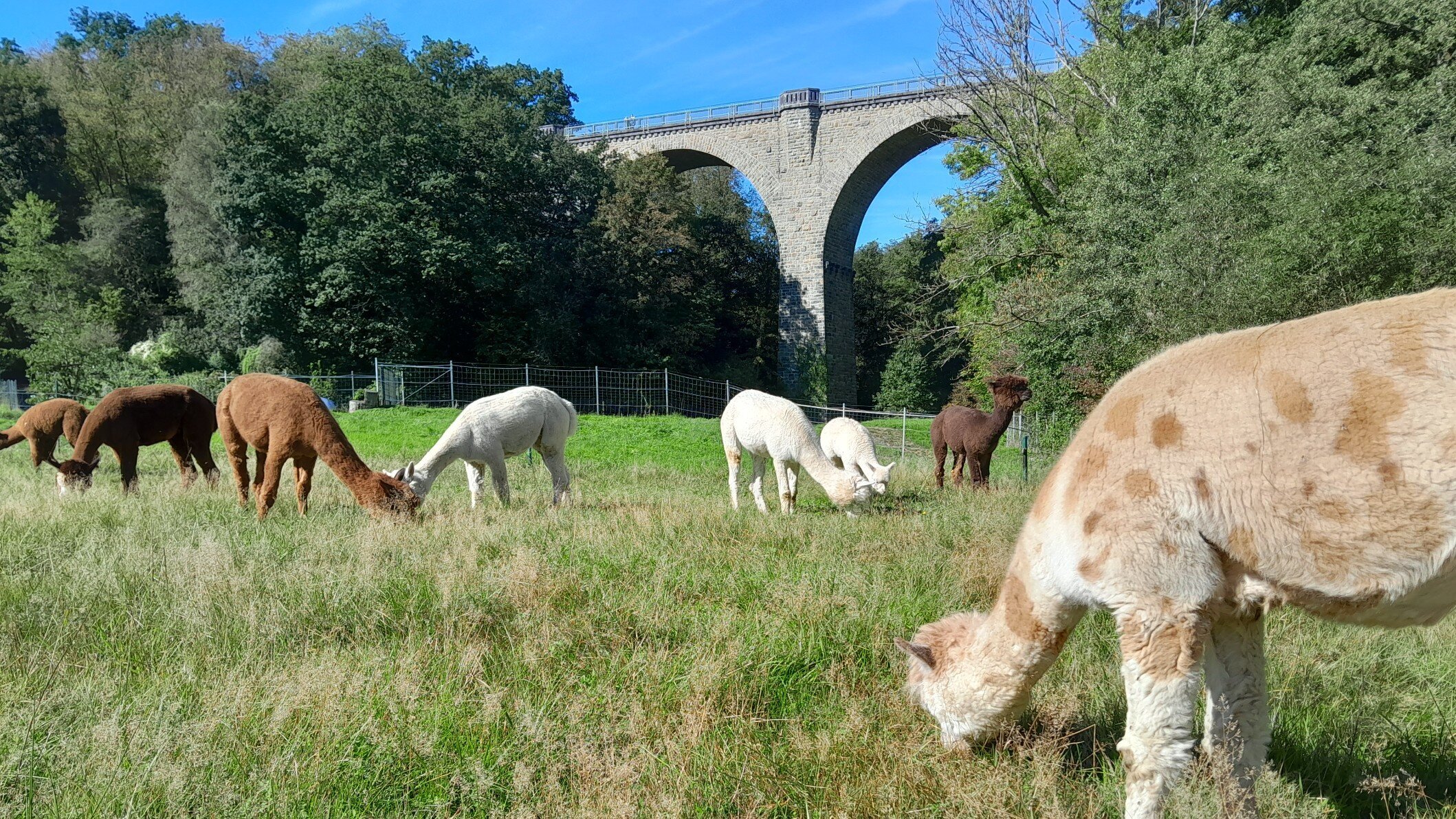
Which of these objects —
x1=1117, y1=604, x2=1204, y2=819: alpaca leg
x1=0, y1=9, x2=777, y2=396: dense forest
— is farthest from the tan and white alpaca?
x1=0, y1=9, x2=777, y2=396: dense forest

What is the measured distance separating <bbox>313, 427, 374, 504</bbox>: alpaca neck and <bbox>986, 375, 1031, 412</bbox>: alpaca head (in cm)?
861

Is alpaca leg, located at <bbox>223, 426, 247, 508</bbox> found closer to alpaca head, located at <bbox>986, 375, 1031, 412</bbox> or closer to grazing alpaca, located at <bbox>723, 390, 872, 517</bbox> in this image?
grazing alpaca, located at <bbox>723, 390, 872, 517</bbox>

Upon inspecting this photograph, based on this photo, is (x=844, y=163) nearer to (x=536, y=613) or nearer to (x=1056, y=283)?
(x=1056, y=283)

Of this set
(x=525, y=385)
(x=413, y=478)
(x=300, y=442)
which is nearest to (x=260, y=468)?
(x=300, y=442)

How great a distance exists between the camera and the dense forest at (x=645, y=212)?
12914 mm

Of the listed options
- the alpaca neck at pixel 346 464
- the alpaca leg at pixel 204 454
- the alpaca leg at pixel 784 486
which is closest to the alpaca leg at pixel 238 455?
the alpaca neck at pixel 346 464

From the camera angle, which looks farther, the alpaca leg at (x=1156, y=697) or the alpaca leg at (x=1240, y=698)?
the alpaca leg at (x=1240, y=698)

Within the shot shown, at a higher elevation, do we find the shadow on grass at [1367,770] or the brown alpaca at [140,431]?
the brown alpaca at [140,431]

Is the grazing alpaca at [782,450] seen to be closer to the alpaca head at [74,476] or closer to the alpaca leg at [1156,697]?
the alpaca leg at [1156,697]

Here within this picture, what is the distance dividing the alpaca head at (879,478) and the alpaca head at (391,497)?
4.96 m

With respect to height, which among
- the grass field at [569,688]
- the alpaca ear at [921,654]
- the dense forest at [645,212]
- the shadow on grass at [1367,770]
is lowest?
the shadow on grass at [1367,770]

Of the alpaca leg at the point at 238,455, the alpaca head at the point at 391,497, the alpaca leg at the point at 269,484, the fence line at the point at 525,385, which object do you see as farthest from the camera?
the fence line at the point at 525,385

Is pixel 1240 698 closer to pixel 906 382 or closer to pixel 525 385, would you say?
pixel 525 385

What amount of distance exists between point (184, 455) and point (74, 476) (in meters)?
1.79
